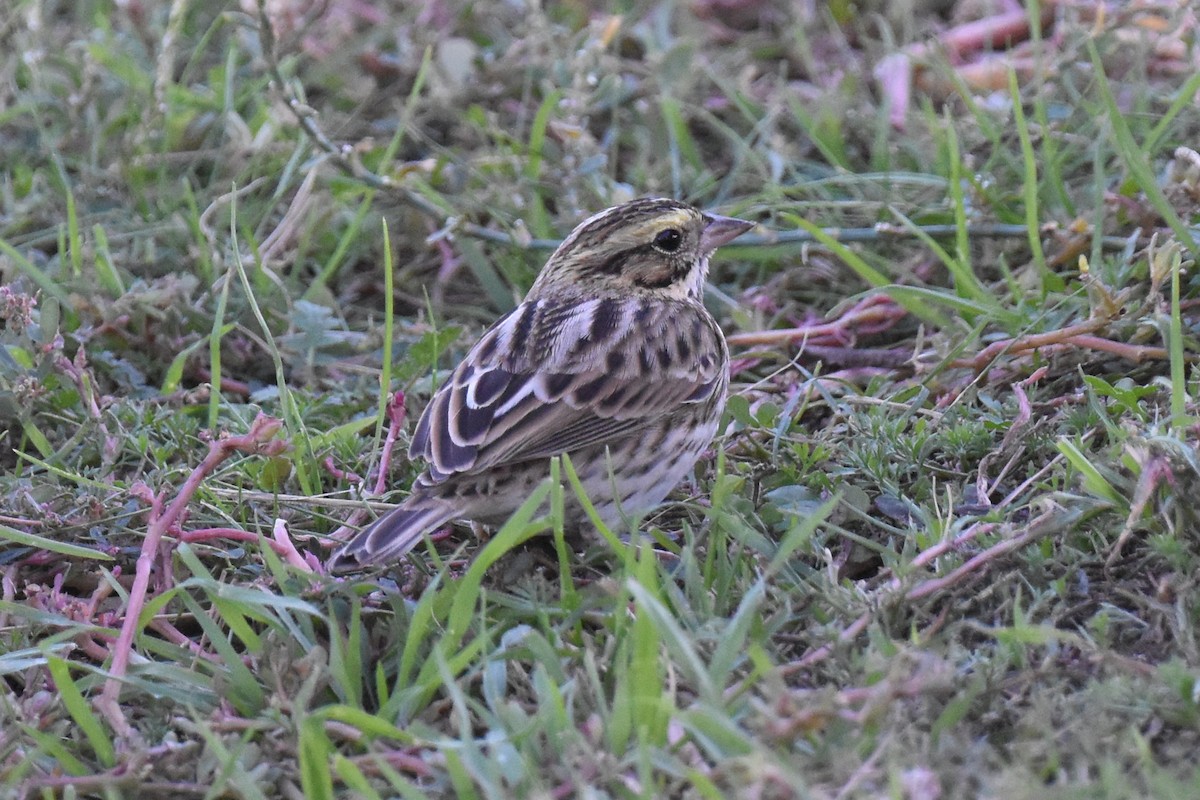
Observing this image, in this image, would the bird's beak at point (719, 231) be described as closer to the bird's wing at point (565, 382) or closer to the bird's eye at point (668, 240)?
the bird's eye at point (668, 240)

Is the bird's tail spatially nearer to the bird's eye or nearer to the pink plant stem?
the pink plant stem

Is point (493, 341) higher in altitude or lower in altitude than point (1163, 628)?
higher

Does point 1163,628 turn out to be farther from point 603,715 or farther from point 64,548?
point 64,548

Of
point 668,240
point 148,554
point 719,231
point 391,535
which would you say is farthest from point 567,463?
point 719,231

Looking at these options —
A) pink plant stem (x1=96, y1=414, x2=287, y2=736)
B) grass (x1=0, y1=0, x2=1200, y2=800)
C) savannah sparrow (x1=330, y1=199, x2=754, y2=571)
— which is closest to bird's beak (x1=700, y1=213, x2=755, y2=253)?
savannah sparrow (x1=330, y1=199, x2=754, y2=571)

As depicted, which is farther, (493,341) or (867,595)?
(493,341)

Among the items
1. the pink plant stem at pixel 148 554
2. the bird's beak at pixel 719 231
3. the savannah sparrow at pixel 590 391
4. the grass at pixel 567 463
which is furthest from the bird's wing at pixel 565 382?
the pink plant stem at pixel 148 554

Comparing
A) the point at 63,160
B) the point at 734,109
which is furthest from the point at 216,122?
the point at 734,109
